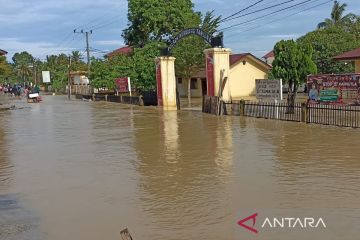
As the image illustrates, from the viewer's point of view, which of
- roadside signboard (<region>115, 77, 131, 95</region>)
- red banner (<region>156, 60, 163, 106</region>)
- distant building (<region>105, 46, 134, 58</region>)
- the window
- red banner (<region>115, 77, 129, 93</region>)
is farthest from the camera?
distant building (<region>105, 46, 134, 58</region>)

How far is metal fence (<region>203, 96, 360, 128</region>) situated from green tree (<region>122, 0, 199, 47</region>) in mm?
22739

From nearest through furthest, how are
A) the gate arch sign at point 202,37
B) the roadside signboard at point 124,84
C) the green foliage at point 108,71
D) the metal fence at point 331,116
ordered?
the metal fence at point 331,116 → the gate arch sign at point 202,37 → the roadside signboard at point 124,84 → the green foliage at point 108,71

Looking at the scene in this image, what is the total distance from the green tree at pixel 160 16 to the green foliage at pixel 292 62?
84.1ft

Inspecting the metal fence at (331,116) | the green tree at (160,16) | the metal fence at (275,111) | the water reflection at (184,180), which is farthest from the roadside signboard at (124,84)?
the water reflection at (184,180)

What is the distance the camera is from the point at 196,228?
261 inches

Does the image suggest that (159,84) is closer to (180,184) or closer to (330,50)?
(330,50)

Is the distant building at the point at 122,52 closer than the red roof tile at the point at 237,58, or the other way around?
the red roof tile at the point at 237,58

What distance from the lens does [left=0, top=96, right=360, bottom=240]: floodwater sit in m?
6.73

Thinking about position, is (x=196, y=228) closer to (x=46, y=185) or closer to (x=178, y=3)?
(x=46, y=185)

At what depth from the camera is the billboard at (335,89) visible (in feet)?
76.2

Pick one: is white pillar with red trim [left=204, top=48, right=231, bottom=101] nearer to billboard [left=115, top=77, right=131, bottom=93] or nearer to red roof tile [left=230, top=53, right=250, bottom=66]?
billboard [left=115, top=77, right=131, bottom=93]

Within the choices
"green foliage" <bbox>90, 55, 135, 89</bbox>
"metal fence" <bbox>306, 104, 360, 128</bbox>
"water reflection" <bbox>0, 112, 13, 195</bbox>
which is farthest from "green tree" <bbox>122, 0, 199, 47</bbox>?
"water reflection" <bbox>0, 112, 13, 195</bbox>

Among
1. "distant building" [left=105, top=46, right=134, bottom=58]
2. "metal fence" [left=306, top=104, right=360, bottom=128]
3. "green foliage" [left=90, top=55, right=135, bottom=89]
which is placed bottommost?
"metal fence" [left=306, top=104, right=360, bottom=128]

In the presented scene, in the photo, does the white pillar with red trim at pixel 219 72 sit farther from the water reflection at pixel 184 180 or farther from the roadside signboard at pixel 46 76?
the roadside signboard at pixel 46 76
